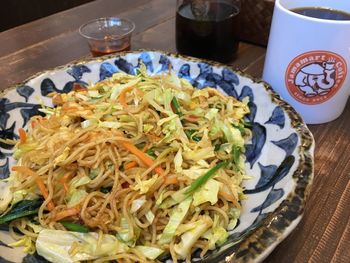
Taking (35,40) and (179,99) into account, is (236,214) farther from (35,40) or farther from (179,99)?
(35,40)

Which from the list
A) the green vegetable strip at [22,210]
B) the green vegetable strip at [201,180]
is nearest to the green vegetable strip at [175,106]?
the green vegetable strip at [201,180]

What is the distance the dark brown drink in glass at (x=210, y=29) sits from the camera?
1529 millimetres

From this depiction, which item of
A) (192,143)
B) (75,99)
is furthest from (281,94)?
(75,99)

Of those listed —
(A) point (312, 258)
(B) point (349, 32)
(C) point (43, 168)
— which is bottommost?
(A) point (312, 258)

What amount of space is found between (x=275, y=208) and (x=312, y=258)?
0.18 meters

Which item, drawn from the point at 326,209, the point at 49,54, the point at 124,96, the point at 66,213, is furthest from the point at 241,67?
the point at 66,213

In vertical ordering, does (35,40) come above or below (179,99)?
below

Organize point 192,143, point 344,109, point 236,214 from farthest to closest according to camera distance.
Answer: point 344,109, point 192,143, point 236,214

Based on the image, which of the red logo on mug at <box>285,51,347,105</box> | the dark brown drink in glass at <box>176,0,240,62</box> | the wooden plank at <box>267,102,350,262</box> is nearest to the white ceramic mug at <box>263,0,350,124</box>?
the red logo on mug at <box>285,51,347,105</box>

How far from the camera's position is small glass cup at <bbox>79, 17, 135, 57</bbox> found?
1.66 meters

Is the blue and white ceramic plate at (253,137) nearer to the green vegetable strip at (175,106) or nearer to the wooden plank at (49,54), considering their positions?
the green vegetable strip at (175,106)

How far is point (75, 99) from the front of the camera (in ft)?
4.19

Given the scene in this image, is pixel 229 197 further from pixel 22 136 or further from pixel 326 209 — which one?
pixel 22 136

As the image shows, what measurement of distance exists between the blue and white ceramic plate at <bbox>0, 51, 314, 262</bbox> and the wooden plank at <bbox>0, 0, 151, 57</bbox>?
63 cm
